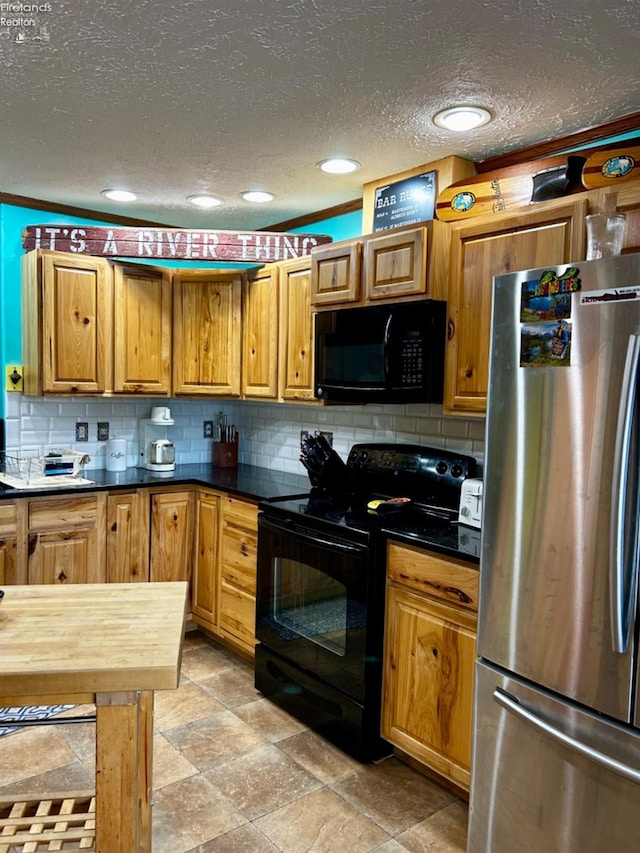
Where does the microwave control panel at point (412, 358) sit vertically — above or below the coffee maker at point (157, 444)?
above

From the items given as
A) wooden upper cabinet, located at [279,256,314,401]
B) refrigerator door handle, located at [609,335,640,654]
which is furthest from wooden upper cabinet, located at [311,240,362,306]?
refrigerator door handle, located at [609,335,640,654]

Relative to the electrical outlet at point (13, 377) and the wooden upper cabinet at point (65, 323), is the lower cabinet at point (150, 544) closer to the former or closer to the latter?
the wooden upper cabinet at point (65, 323)

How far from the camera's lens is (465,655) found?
6.95ft

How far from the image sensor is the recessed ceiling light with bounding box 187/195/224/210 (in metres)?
3.33

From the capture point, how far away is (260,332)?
3516mm

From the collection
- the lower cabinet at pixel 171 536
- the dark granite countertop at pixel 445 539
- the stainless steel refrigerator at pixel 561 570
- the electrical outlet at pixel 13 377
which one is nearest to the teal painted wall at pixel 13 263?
the electrical outlet at pixel 13 377

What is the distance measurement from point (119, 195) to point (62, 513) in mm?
1687

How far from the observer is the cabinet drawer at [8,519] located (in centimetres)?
298

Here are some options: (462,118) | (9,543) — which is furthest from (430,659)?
(9,543)

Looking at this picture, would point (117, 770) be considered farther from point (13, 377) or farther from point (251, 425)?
point (251, 425)

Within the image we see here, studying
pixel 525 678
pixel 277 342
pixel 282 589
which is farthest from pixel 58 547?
pixel 525 678

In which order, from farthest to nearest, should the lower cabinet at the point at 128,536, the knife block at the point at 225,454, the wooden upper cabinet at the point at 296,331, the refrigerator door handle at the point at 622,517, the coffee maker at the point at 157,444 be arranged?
the knife block at the point at 225,454
the coffee maker at the point at 157,444
the lower cabinet at the point at 128,536
the wooden upper cabinet at the point at 296,331
the refrigerator door handle at the point at 622,517

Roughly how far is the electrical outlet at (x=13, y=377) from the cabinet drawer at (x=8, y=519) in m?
0.79

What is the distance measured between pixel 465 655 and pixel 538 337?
1099 mm
